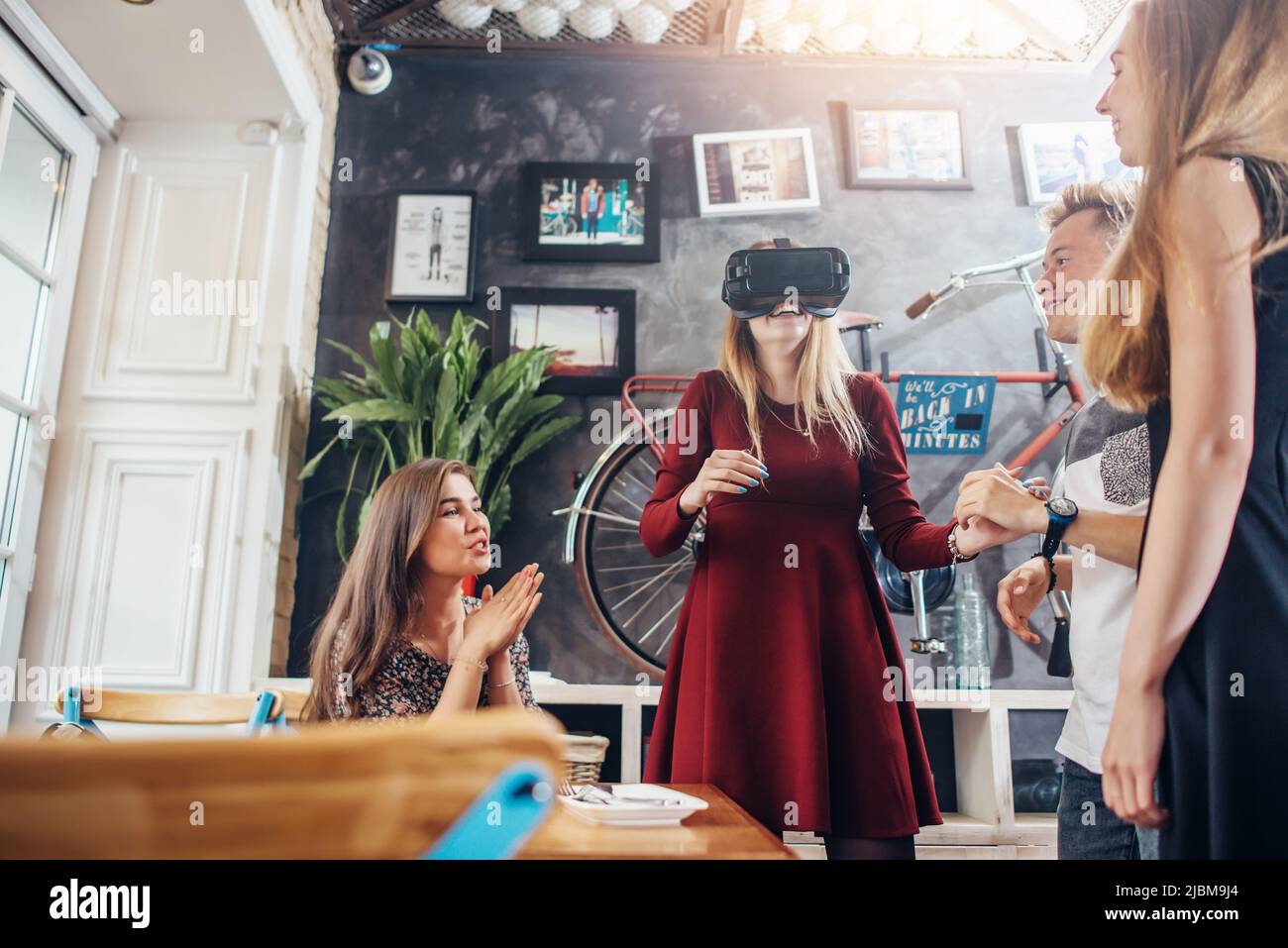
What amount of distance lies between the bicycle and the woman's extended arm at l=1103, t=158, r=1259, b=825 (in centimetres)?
153

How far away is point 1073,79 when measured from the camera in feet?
10.1

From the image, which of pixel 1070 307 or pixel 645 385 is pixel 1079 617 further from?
pixel 645 385

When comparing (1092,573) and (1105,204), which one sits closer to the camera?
(1092,573)

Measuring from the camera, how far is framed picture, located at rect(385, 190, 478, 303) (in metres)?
2.83

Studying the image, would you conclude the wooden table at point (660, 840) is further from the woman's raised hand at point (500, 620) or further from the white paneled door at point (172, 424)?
the white paneled door at point (172, 424)

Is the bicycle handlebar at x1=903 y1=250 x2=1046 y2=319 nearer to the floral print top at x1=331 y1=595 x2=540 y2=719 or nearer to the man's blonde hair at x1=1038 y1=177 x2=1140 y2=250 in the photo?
the man's blonde hair at x1=1038 y1=177 x2=1140 y2=250

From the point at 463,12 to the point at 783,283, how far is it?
76.4 inches

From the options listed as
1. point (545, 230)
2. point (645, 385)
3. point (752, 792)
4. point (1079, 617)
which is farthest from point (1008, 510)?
point (545, 230)

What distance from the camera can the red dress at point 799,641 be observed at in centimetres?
133

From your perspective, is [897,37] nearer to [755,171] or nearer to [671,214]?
[755,171]

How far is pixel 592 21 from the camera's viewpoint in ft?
9.73

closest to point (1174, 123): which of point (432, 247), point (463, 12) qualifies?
point (432, 247)

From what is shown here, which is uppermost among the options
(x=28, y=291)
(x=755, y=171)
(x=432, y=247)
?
(x=755, y=171)

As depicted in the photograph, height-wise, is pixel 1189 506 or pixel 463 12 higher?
pixel 463 12
